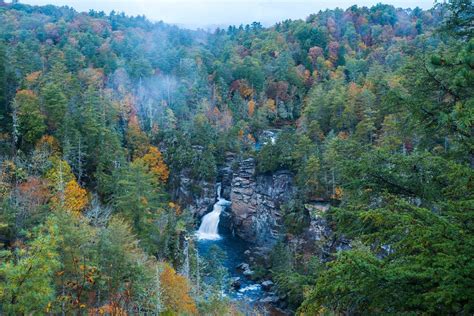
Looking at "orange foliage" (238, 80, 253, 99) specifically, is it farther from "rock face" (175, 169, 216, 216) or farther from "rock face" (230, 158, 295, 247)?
"rock face" (175, 169, 216, 216)

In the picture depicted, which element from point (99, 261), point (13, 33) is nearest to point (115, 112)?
point (99, 261)

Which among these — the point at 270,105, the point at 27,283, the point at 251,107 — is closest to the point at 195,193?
the point at 251,107

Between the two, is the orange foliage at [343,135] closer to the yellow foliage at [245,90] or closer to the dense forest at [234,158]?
the dense forest at [234,158]

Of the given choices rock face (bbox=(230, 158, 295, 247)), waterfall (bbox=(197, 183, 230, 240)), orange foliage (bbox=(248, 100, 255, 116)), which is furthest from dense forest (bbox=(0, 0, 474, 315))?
waterfall (bbox=(197, 183, 230, 240))

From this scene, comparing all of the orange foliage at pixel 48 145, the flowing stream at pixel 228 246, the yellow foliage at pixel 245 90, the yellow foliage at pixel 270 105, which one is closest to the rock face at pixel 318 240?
the flowing stream at pixel 228 246

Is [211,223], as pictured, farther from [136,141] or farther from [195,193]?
[136,141]
